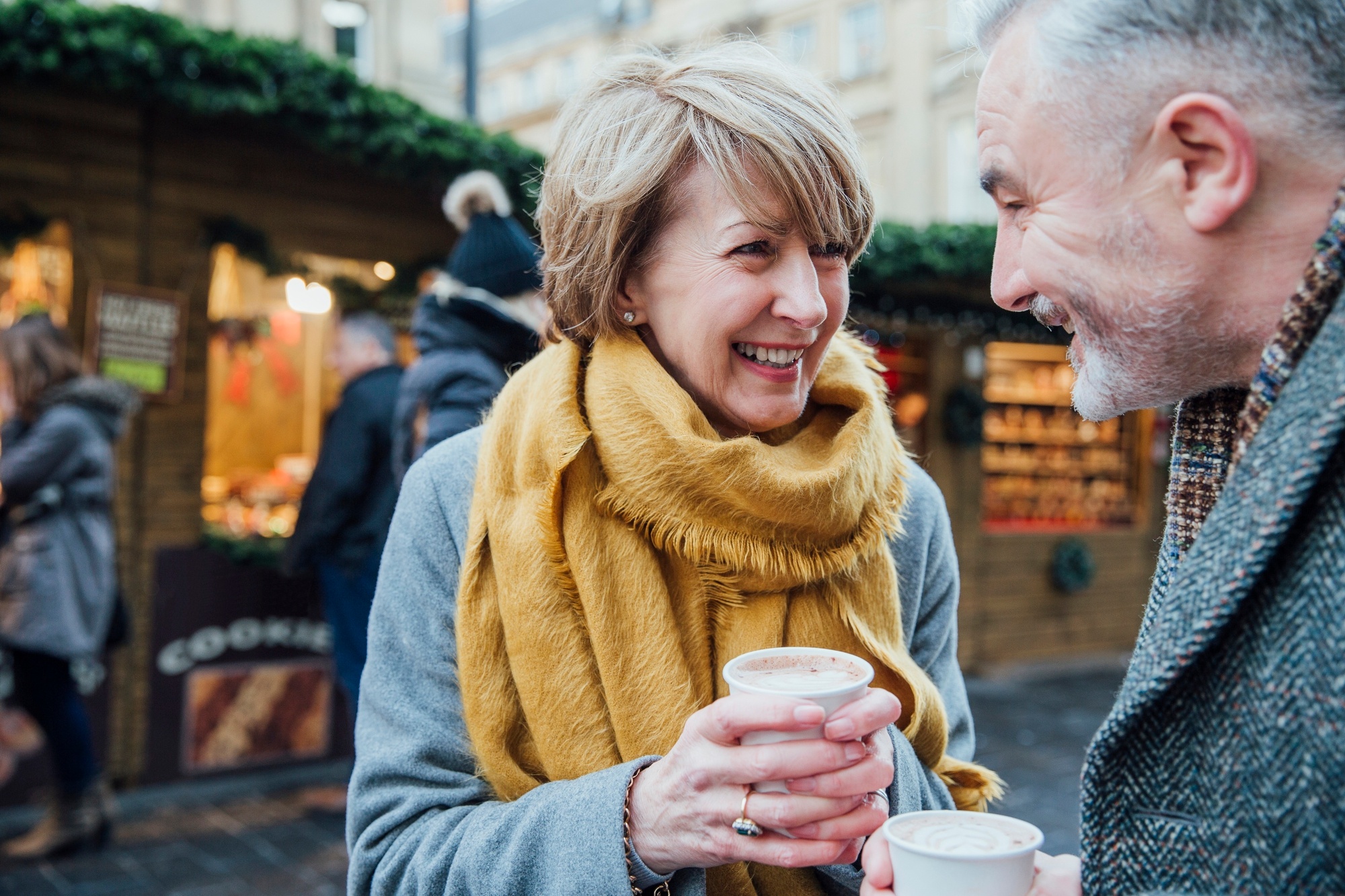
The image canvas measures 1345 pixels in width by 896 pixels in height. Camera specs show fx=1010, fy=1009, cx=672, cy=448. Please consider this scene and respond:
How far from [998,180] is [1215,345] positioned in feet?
1.00

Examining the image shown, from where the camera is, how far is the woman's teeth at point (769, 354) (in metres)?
1.57

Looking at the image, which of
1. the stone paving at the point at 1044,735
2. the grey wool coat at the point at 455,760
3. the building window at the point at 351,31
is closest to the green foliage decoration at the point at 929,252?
the stone paving at the point at 1044,735

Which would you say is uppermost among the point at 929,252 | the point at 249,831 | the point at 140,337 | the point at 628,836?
the point at 929,252

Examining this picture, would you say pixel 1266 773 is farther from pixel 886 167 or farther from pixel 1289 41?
pixel 886 167

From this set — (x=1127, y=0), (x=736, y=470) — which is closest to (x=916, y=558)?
(x=736, y=470)

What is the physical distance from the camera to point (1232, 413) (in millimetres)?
1166

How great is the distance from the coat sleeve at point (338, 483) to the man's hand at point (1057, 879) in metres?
3.81

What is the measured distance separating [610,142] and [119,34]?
145 inches

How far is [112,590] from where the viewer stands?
454cm

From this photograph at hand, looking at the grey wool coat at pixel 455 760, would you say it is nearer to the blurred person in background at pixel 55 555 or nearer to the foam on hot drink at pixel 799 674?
the foam on hot drink at pixel 799 674

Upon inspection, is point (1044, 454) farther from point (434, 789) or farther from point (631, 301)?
point (434, 789)

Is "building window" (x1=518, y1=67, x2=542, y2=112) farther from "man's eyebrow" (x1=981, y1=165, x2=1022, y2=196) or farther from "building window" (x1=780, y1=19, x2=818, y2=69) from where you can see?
"man's eyebrow" (x1=981, y1=165, x2=1022, y2=196)

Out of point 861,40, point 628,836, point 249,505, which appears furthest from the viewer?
point 861,40

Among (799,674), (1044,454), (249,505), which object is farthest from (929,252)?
(799,674)
